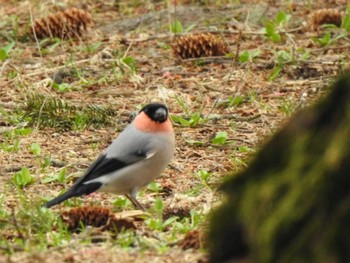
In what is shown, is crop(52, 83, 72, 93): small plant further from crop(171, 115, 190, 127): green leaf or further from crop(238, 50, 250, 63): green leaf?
crop(238, 50, 250, 63): green leaf

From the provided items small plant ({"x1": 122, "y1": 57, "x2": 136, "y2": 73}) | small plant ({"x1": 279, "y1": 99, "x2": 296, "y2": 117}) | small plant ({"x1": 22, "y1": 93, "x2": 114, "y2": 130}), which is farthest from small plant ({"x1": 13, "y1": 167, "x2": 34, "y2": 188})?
small plant ({"x1": 122, "y1": 57, "x2": 136, "y2": 73})

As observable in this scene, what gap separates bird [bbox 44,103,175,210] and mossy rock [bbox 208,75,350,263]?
1.82m

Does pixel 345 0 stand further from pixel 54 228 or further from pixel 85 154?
pixel 54 228

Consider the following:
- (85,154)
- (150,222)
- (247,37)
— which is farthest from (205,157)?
(247,37)

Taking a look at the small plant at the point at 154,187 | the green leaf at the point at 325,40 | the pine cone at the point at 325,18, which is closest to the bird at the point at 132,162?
the small plant at the point at 154,187

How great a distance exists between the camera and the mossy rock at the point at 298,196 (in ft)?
11.5

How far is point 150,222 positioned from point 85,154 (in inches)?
65.2

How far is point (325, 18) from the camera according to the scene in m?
9.21

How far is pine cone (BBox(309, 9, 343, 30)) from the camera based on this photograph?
30.2ft

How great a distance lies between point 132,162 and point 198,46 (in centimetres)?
308

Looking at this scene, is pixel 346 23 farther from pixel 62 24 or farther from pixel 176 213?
pixel 176 213

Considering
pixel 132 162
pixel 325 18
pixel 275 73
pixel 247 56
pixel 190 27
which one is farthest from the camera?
pixel 190 27

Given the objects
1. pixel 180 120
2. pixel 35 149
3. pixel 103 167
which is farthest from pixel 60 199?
pixel 180 120

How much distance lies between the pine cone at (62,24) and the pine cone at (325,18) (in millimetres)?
1831
